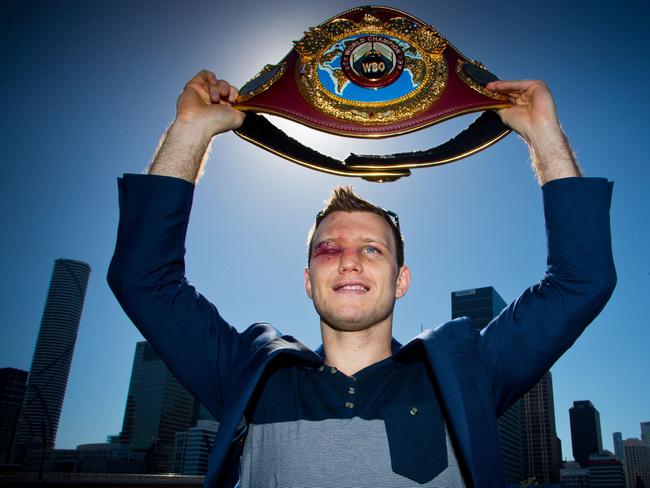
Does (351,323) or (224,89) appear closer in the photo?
(351,323)

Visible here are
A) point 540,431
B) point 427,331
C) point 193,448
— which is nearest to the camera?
point 427,331

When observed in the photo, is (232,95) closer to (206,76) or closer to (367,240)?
(206,76)

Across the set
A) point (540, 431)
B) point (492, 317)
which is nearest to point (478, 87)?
point (492, 317)

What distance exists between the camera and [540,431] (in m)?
168

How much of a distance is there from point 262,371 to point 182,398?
206303 mm

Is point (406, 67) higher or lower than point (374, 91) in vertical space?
higher

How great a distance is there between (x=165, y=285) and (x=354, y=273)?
1.14 metres

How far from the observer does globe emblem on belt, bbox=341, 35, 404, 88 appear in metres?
2.96

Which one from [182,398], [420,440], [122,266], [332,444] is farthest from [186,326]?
[182,398]

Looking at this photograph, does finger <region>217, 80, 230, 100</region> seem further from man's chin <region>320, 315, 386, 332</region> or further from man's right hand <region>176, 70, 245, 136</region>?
man's chin <region>320, 315, 386, 332</region>

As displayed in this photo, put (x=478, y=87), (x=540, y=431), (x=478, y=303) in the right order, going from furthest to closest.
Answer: (x=478, y=303) → (x=540, y=431) → (x=478, y=87)

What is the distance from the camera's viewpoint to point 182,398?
18825 cm

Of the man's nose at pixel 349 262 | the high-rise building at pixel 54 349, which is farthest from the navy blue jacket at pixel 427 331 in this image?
the high-rise building at pixel 54 349

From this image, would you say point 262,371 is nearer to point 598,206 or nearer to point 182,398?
point 598,206
